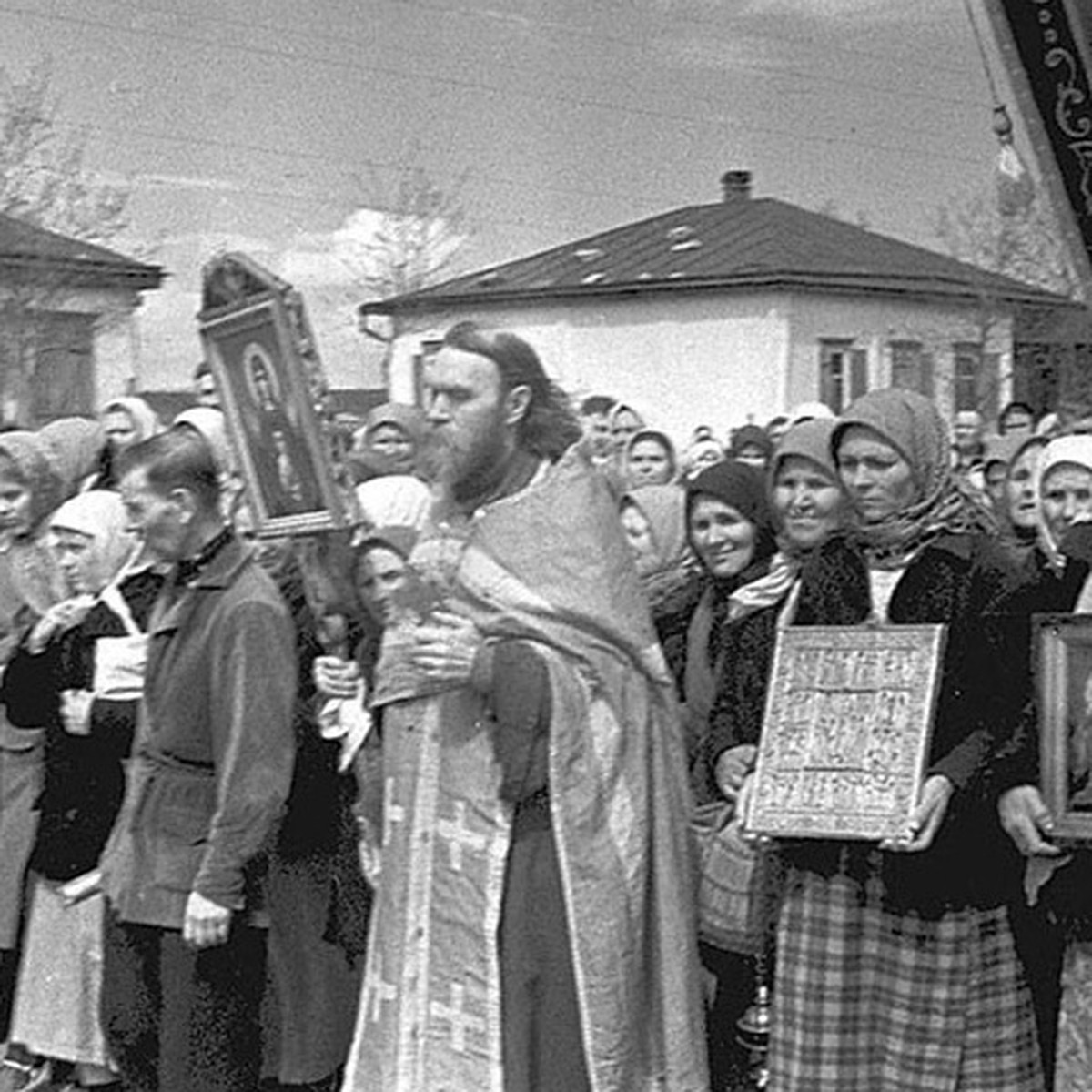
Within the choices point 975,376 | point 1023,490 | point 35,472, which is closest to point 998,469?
point 1023,490

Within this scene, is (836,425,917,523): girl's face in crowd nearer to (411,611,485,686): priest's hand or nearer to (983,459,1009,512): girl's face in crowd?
(411,611,485,686): priest's hand

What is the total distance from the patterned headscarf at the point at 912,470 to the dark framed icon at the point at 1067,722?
439 millimetres

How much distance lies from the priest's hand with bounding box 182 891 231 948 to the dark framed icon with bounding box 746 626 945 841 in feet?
3.95

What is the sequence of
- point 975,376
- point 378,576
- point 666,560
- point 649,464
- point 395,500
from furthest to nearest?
point 975,376, point 649,464, point 666,560, point 395,500, point 378,576

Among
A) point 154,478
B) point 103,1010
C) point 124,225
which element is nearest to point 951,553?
point 154,478

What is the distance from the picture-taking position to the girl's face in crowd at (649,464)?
9047mm

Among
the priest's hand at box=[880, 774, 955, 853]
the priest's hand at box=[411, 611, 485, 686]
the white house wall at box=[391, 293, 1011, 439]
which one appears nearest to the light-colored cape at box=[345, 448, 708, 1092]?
the priest's hand at box=[411, 611, 485, 686]

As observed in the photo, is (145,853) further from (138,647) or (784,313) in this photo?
(784,313)

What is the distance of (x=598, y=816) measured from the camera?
4629mm

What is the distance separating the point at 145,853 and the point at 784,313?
30.3 m

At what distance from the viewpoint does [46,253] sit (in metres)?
29.3

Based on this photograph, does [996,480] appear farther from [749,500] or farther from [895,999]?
[895,999]

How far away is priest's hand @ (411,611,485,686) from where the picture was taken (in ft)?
14.7

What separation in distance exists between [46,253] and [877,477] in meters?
25.7
